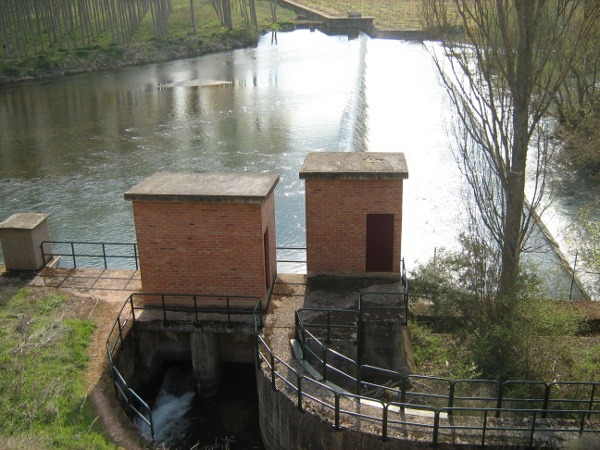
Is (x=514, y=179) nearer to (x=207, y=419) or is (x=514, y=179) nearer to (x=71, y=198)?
(x=207, y=419)

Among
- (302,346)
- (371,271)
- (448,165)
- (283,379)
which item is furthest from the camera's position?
→ (448,165)

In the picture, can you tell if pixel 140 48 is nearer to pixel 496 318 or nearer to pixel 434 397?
pixel 496 318

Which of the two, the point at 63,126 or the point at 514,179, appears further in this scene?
the point at 63,126

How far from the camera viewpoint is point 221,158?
28484mm

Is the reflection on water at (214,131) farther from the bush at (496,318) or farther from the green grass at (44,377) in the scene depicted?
the green grass at (44,377)

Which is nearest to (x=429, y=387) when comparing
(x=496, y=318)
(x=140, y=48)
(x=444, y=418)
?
(x=444, y=418)

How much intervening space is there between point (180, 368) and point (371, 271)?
4783mm

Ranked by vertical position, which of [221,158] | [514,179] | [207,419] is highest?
[514,179]

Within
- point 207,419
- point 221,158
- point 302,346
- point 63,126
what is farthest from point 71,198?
point 302,346

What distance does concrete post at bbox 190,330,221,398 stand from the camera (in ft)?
40.1

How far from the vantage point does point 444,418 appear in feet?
31.0

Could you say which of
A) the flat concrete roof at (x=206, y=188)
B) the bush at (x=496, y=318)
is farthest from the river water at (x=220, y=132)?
the flat concrete roof at (x=206, y=188)

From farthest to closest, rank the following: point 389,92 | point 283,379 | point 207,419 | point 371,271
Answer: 1. point 389,92
2. point 371,271
3. point 207,419
4. point 283,379

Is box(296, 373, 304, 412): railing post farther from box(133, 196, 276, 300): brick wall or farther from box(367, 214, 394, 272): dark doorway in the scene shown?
box(367, 214, 394, 272): dark doorway
